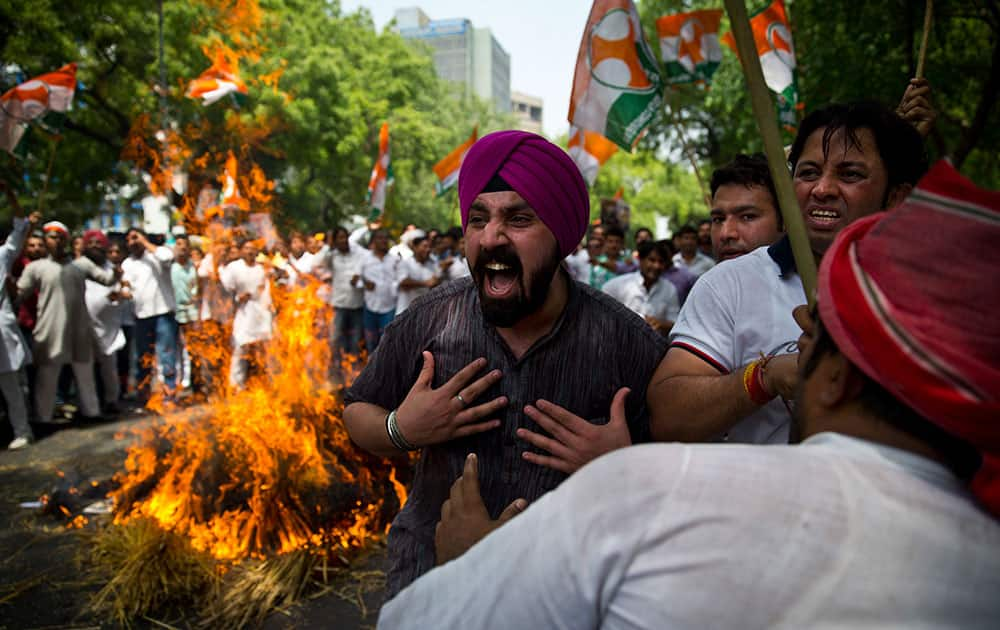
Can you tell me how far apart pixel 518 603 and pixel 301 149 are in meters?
25.3

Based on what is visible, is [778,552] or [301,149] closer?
[778,552]

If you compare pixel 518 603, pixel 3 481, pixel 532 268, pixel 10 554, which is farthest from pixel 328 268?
pixel 518 603

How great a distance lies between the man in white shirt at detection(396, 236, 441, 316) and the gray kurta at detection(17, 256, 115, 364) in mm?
4613

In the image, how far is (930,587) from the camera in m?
0.90

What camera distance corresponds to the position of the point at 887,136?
7.22 ft

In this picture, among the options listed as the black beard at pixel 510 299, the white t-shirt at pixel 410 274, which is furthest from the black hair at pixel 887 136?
the white t-shirt at pixel 410 274

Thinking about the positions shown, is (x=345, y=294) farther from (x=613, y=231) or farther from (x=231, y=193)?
(x=613, y=231)

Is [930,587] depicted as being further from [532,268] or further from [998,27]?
[998,27]

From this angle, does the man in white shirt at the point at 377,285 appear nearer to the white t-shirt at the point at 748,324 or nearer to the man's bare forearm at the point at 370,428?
the man's bare forearm at the point at 370,428

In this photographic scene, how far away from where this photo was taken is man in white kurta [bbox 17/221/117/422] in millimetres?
8609

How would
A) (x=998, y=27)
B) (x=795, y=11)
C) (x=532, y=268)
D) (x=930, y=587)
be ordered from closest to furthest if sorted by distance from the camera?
(x=930, y=587)
(x=532, y=268)
(x=998, y=27)
(x=795, y=11)

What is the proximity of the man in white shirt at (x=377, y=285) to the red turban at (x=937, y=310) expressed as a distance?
10630 millimetres

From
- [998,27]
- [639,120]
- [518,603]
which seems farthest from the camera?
[998,27]

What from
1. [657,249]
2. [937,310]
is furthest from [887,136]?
[657,249]
